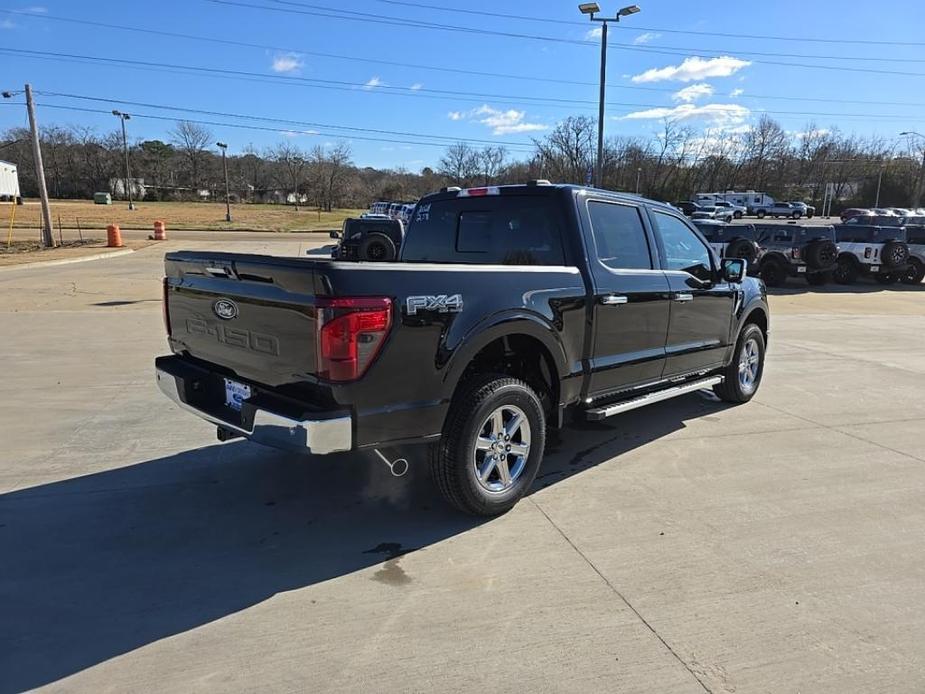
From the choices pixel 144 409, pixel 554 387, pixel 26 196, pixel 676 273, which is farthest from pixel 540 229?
pixel 26 196

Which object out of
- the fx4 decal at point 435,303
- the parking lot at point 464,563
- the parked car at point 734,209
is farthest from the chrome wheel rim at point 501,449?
the parked car at point 734,209

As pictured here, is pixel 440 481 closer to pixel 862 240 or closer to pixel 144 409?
pixel 144 409

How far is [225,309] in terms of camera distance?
3.60 m

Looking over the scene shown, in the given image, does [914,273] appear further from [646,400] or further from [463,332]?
→ [463,332]

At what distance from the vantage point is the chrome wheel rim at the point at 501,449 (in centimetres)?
375

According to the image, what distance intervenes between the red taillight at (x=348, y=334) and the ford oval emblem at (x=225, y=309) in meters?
0.78

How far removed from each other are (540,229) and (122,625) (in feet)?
10.7

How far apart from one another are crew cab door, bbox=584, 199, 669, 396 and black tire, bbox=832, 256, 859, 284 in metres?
18.2

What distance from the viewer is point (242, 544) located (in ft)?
11.4

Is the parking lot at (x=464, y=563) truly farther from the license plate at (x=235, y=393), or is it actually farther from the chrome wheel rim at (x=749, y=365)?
the license plate at (x=235, y=393)

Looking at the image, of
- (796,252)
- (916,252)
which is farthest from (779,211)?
(796,252)

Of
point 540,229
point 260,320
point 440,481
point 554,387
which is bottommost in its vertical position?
point 440,481

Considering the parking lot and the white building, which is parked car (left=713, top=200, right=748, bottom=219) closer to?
the parking lot

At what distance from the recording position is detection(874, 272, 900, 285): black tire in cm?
2063
